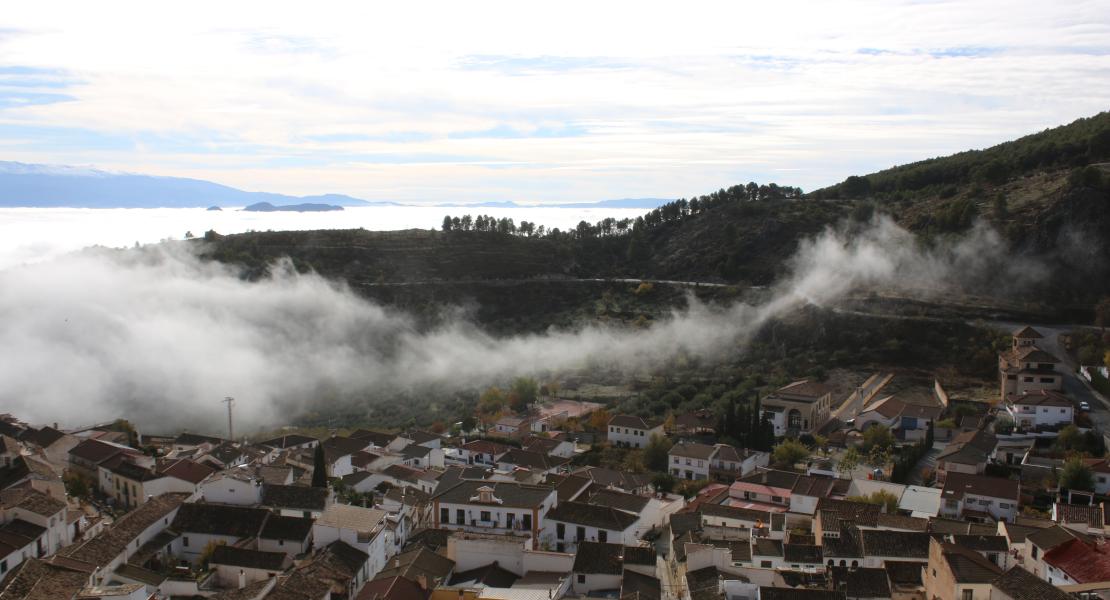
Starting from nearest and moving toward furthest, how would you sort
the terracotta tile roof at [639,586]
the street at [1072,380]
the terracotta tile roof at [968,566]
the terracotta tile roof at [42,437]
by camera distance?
the terracotta tile roof at [968,566] → the terracotta tile roof at [639,586] → the terracotta tile roof at [42,437] → the street at [1072,380]

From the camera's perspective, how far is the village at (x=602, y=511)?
64.3 feet

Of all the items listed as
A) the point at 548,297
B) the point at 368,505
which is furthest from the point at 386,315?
the point at 368,505

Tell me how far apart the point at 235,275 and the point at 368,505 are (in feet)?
144

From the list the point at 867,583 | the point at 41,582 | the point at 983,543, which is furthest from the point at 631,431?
the point at 41,582

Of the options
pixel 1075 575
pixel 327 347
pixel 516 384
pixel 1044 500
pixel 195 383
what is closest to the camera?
pixel 1075 575

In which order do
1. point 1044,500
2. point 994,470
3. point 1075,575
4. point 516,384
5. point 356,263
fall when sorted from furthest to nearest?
point 356,263
point 516,384
point 994,470
point 1044,500
point 1075,575

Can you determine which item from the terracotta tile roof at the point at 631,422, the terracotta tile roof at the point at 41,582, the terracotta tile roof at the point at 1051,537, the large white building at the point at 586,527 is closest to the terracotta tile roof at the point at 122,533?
the terracotta tile roof at the point at 41,582

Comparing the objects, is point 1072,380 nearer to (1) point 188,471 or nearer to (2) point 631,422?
(2) point 631,422

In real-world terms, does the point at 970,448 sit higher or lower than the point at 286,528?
higher

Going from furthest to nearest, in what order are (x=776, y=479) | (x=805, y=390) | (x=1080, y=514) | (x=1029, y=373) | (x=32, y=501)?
1. (x=805, y=390)
2. (x=1029, y=373)
3. (x=776, y=479)
4. (x=1080, y=514)
5. (x=32, y=501)

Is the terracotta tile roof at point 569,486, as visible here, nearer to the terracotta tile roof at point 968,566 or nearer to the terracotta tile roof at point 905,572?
the terracotta tile roof at point 905,572

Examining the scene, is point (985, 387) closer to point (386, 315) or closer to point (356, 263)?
point (386, 315)

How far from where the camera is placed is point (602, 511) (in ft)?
80.4

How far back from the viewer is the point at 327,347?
57.5m
